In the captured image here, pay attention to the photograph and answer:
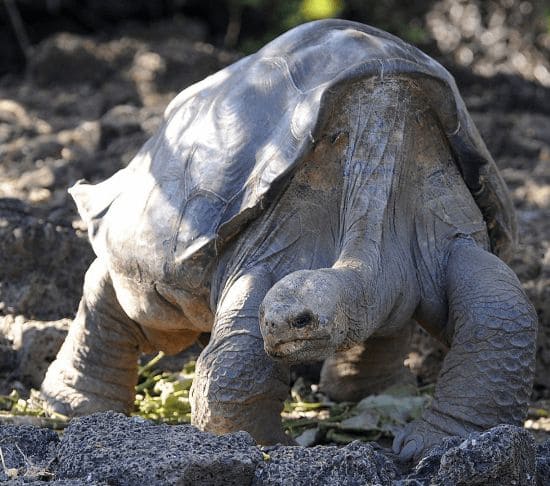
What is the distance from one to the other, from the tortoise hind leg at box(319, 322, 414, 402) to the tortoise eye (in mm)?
1697

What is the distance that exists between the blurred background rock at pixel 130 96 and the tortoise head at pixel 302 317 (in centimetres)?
203

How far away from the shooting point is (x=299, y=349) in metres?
3.31

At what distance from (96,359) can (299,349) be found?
1724mm

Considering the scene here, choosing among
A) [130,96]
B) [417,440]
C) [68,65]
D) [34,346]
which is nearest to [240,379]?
[417,440]

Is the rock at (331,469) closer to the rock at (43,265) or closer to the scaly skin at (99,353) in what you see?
the scaly skin at (99,353)

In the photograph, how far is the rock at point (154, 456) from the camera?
293cm

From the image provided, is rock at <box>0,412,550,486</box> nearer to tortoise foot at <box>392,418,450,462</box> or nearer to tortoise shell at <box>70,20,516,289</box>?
tortoise foot at <box>392,418,450,462</box>

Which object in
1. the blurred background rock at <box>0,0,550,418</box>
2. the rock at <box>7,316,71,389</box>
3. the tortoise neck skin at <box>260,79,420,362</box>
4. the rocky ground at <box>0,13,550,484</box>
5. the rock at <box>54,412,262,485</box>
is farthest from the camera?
the blurred background rock at <box>0,0,550,418</box>

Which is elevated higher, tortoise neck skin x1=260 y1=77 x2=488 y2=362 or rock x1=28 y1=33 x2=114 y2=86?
tortoise neck skin x1=260 y1=77 x2=488 y2=362

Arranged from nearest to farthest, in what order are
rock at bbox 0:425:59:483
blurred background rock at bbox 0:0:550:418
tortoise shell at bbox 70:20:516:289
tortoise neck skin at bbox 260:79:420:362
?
rock at bbox 0:425:59:483
tortoise neck skin at bbox 260:79:420:362
tortoise shell at bbox 70:20:516:289
blurred background rock at bbox 0:0:550:418

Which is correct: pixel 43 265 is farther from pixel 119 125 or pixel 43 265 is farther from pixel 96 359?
pixel 119 125

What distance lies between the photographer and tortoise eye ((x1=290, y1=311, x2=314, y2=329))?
10.6 ft

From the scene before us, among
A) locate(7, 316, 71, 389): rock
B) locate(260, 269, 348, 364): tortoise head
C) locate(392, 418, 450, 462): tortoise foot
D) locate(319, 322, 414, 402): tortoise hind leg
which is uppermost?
locate(260, 269, 348, 364): tortoise head

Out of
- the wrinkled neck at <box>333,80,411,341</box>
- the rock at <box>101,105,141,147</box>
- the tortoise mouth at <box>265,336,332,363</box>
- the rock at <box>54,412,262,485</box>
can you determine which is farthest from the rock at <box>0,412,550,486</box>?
the rock at <box>101,105,141,147</box>
